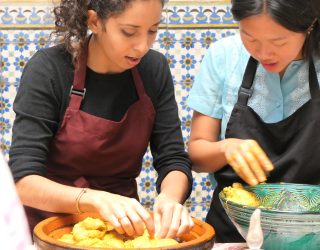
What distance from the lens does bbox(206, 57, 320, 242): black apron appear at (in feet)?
5.27

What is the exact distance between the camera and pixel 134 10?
1502 mm

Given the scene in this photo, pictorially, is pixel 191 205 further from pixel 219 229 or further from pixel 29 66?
pixel 29 66

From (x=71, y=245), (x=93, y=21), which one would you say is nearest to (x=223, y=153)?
(x=93, y=21)

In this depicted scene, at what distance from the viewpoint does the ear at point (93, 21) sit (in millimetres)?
1622

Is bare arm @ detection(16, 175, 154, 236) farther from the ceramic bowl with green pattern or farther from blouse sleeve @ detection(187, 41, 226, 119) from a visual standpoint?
blouse sleeve @ detection(187, 41, 226, 119)

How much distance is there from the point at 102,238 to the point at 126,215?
8 cm

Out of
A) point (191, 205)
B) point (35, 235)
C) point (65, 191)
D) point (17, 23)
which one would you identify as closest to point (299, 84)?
point (65, 191)

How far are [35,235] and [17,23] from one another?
1821mm

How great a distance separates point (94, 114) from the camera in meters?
1.69

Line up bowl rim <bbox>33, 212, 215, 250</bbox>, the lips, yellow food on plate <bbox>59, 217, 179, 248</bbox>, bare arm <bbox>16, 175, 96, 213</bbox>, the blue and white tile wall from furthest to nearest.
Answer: the blue and white tile wall
the lips
bare arm <bbox>16, 175, 96, 213</bbox>
yellow food on plate <bbox>59, 217, 179, 248</bbox>
bowl rim <bbox>33, 212, 215, 250</bbox>

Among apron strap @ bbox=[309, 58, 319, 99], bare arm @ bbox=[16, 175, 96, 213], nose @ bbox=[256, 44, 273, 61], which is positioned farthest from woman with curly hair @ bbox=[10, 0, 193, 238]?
apron strap @ bbox=[309, 58, 319, 99]

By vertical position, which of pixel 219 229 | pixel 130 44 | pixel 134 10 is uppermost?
pixel 134 10

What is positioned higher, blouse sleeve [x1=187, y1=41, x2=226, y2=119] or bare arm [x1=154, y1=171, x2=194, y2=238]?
blouse sleeve [x1=187, y1=41, x2=226, y2=119]

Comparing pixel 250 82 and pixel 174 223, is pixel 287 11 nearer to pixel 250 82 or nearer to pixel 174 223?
pixel 250 82
